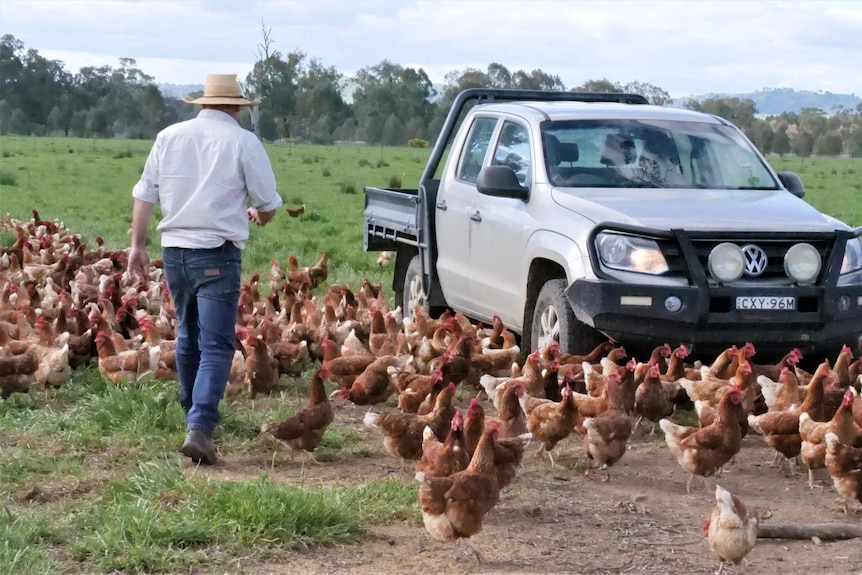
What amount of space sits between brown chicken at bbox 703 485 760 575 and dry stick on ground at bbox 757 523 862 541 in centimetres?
45

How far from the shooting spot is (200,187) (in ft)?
20.2

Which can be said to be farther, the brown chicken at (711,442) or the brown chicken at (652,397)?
the brown chicken at (652,397)

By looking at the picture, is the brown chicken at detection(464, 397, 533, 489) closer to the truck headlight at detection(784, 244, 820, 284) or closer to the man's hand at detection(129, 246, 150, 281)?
the man's hand at detection(129, 246, 150, 281)

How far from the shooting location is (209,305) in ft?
20.5

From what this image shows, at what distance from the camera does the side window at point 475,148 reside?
357 inches

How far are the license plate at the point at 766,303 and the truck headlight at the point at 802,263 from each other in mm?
180

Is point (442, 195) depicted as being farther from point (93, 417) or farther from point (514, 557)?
point (514, 557)

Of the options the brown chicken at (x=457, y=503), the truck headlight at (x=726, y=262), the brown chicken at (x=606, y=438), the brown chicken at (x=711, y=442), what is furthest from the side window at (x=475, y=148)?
the brown chicken at (x=457, y=503)

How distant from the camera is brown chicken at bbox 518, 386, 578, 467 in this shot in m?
6.54

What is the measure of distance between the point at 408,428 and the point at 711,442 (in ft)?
5.30

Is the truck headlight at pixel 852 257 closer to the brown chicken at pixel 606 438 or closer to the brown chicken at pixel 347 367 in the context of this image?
the brown chicken at pixel 606 438

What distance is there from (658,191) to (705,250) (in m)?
0.95

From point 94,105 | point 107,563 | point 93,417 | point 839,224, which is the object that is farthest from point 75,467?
point 94,105

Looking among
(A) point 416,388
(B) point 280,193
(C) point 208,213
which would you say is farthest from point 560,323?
(B) point 280,193
